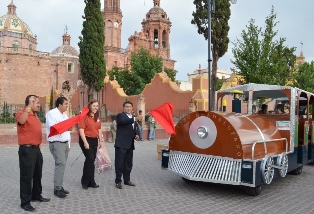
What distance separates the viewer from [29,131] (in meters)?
5.71

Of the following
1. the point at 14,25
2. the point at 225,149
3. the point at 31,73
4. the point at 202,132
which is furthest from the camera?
the point at 14,25

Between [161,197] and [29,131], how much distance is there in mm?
2753

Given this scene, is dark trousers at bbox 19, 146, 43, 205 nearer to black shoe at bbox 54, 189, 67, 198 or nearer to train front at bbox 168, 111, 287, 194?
black shoe at bbox 54, 189, 67, 198

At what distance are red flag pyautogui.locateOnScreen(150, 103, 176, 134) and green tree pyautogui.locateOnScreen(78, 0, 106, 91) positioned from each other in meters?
A: 21.3

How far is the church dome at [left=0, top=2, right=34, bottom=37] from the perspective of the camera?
71.8 m

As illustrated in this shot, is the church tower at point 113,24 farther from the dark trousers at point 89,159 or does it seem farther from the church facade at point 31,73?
the dark trousers at point 89,159

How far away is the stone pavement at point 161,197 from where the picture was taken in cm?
601

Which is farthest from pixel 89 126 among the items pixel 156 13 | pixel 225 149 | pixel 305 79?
pixel 156 13

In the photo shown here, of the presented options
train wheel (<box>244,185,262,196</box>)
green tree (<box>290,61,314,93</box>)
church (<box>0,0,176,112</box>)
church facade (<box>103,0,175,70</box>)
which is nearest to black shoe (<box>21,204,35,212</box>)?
train wheel (<box>244,185,262,196</box>)

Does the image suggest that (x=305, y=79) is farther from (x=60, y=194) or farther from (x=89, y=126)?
(x=60, y=194)

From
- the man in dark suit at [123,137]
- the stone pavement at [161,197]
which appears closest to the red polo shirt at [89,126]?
the man in dark suit at [123,137]

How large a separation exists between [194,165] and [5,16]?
77348 mm

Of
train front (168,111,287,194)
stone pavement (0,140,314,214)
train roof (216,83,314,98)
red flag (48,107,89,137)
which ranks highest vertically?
train roof (216,83,314,98)

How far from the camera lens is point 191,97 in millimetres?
28562
